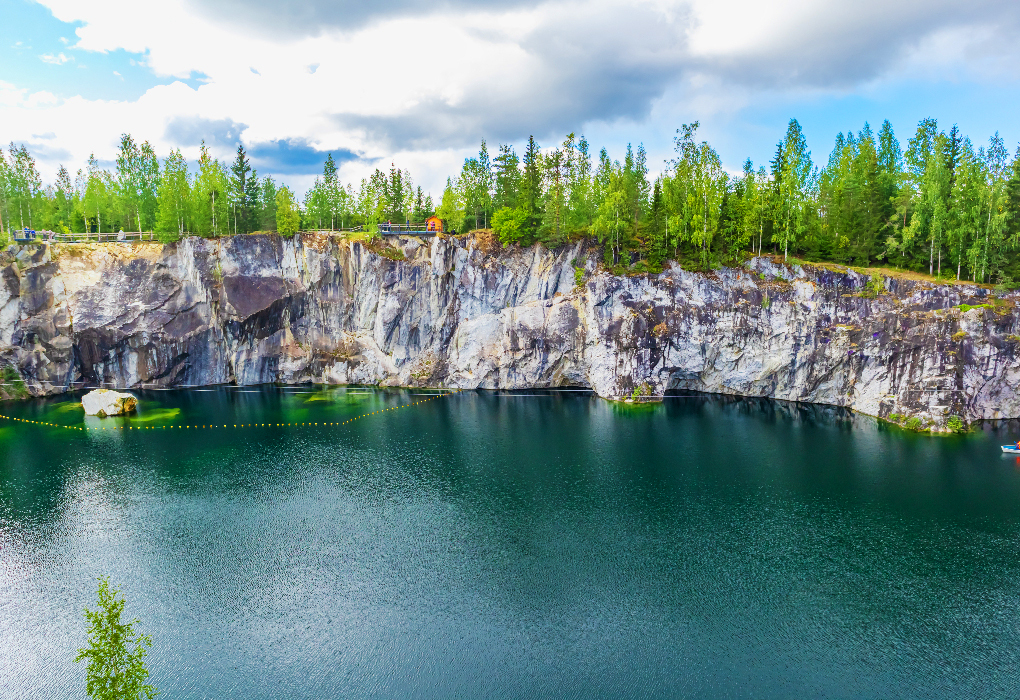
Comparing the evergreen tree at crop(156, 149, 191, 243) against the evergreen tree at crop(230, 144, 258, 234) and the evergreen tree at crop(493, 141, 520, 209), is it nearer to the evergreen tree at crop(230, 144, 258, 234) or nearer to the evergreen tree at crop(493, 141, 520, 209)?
the evergreen tree at crop(230, 144, 258, 234)

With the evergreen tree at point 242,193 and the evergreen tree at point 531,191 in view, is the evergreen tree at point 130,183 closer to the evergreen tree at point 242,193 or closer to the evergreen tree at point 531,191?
the evergreen tree at point 242,193

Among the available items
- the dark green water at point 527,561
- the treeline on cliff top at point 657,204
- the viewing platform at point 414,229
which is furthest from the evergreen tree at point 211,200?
the dark green water at point 527,561

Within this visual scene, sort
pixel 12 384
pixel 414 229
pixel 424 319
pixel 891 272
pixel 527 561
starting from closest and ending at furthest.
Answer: pixel 527 561 → pixel 891 272 → pixel 12 384 → pixel 424 319 → pixel 414 229

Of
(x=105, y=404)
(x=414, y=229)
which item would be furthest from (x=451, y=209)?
(x=105, y=404)

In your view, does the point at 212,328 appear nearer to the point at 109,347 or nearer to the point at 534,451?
the point at 109,347

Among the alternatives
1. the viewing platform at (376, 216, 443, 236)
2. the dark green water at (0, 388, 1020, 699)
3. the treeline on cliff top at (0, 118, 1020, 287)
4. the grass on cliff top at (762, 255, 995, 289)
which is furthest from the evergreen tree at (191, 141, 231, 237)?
the grass on cliff top at (762, 255, 995, 289)

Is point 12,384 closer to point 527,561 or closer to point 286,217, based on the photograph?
point 286,217
